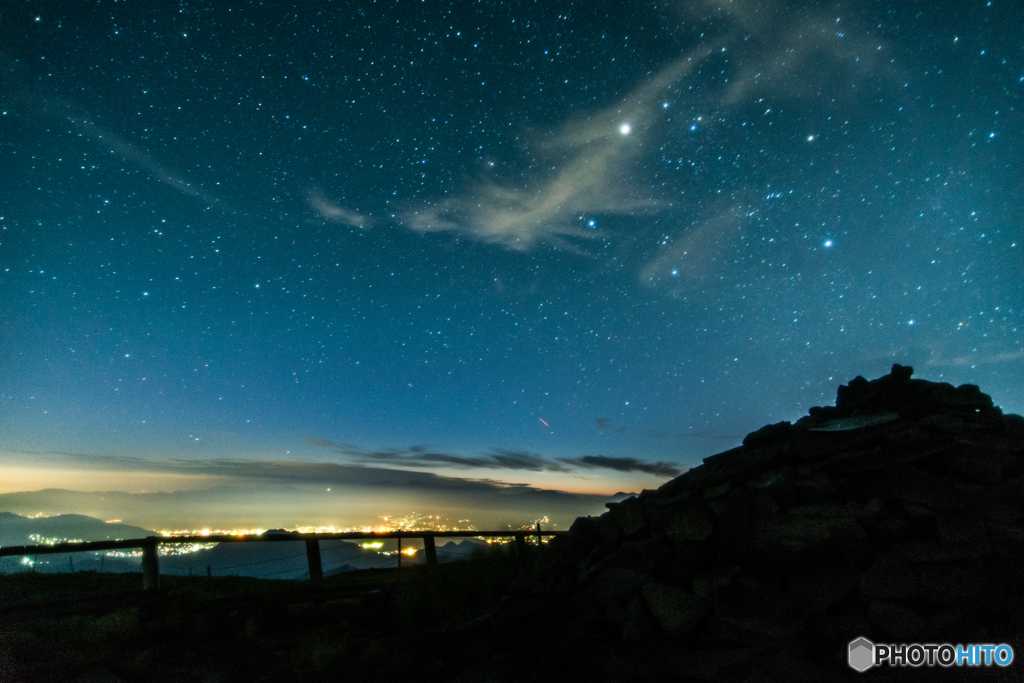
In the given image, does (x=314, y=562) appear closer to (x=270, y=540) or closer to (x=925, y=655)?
(x=270, y=540)

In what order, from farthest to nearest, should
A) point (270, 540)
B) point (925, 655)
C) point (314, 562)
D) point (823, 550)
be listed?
point (314, 562) < point (270, 540) < point (823, 550) < point (925, 655)

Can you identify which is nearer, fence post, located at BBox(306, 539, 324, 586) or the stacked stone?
the stacked stone

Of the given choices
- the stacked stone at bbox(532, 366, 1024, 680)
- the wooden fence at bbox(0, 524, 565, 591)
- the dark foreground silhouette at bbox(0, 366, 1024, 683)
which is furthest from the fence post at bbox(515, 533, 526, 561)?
the stacked stone at bbox(532, 366, 1024, 680)

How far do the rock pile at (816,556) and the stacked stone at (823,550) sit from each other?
0.06 ft

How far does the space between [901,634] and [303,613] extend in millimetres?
8446

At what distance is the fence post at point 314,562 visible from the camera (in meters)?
11.2

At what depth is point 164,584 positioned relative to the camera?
11.4 meters

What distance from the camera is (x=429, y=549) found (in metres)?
12.8

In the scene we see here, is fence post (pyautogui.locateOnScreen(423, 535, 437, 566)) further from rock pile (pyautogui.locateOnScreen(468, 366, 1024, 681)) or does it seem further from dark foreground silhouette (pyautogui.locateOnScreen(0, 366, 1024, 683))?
rock pile (pyautogui.locateOnScreen(468, 366, 1024, 681))

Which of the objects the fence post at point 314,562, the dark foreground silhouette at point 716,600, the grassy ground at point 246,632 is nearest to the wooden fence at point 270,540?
the fence post at point 314,562

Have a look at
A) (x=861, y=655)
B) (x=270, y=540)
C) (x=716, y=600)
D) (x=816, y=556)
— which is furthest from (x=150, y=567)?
(x=861, y=655)

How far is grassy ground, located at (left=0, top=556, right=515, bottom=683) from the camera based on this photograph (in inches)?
239

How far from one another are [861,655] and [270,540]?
35.4 ft

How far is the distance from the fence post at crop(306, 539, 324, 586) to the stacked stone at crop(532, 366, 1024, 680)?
5.56 metres
